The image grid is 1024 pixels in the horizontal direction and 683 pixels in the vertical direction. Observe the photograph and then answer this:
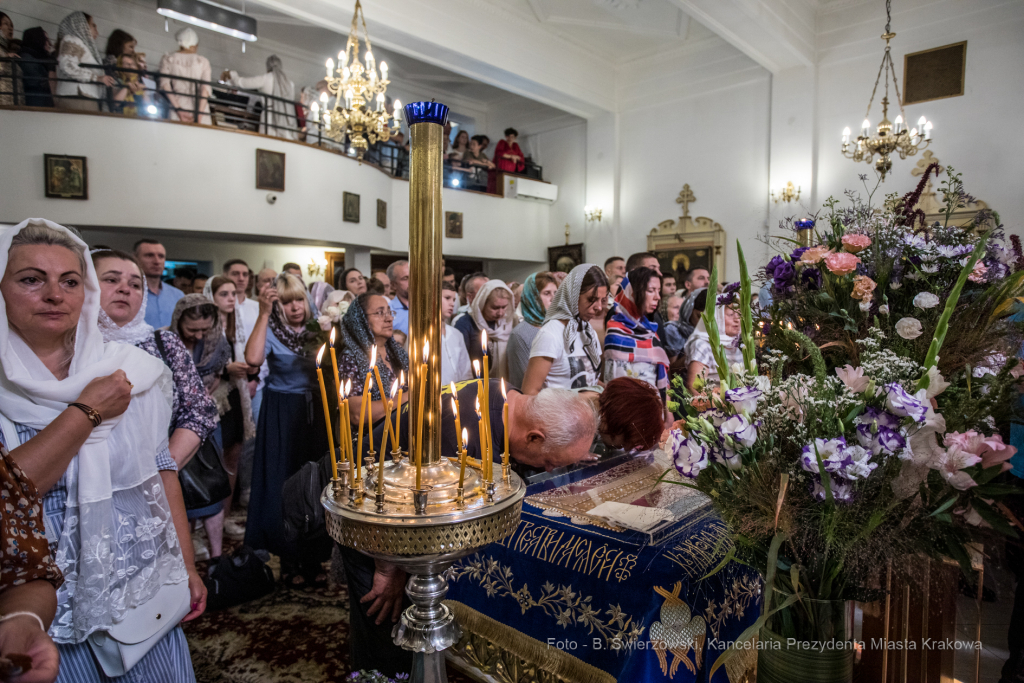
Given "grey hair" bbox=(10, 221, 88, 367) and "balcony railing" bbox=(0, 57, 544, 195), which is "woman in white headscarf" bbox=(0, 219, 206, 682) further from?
"balcony railing" bbox=(0, 57, 544, 195)

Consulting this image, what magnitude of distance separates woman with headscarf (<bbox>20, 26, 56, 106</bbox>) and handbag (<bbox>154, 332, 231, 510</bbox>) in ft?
25.5

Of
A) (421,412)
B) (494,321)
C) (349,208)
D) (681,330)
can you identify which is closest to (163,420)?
(421,412)

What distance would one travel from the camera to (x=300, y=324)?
4.03m

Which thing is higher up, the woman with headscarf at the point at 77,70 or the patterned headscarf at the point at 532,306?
the woman with headscarf at the point at 77,70

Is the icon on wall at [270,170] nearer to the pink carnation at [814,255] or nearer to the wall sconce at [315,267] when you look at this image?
the wall sconce at [315,267]

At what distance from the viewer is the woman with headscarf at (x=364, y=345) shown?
9.26 ft

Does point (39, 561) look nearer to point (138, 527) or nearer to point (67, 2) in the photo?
point (138, 527)

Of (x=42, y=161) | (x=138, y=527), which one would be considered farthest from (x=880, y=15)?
(x=42, y=161)

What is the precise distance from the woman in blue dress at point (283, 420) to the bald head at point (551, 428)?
164 centimetres

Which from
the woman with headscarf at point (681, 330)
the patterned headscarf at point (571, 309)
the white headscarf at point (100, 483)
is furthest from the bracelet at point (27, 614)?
the woman with headscarf at point (681, 330)

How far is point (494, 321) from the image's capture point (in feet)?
15.1

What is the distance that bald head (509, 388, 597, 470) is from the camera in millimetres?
1917

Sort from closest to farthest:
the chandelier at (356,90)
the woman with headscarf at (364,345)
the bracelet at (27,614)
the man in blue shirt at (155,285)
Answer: the bracelet at (27,614) → the woman with headscarf at (364,345) → the man in blue shirt at (155,285) → the chandelier at (356,90)

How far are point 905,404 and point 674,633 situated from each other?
2.35 feet
